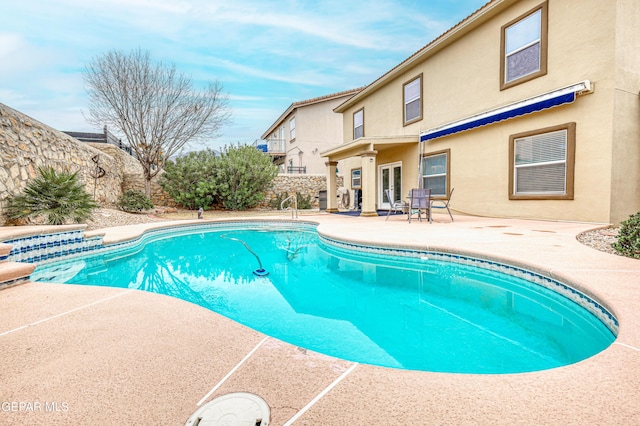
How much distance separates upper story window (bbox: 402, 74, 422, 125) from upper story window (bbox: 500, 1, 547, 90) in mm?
3380

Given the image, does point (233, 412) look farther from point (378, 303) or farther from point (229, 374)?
point (378, 303)

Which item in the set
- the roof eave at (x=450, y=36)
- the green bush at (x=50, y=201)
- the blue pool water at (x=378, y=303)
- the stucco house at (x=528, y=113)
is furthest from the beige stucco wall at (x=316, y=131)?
the blue pool water at (x=378, y=303)

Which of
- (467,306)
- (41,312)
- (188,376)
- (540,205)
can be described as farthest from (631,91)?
(41,312)

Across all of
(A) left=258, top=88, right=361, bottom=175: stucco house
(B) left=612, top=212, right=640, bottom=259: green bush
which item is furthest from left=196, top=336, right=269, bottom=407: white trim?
(A) left=258, top=88, right=361, bottom=175: stucco house

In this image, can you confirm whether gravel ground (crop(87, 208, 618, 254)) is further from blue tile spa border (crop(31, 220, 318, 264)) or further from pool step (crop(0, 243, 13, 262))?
pool step (crop(0, 243, 13, 262))

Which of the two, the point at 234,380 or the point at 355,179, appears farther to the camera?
the point at 355,179

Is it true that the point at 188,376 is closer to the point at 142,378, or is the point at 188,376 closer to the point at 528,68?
the point at 142,378

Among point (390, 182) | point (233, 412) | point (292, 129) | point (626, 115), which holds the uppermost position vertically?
point (292, 129)

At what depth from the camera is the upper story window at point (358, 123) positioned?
16.2 meters

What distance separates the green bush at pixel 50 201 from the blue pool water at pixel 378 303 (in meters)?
2.22

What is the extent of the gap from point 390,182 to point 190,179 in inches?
376

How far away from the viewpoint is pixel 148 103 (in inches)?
596

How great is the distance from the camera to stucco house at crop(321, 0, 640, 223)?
705cm

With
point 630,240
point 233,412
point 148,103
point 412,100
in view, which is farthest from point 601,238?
point 148,103
